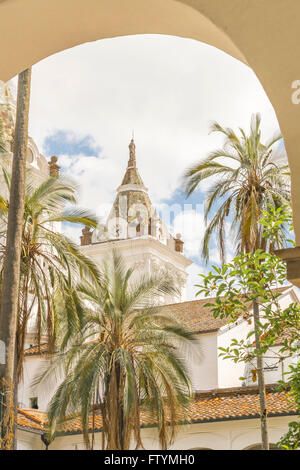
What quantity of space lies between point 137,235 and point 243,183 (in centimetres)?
3118

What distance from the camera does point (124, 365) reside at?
18156 mm

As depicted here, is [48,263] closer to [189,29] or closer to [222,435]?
[222,435]

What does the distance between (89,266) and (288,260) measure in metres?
13.6

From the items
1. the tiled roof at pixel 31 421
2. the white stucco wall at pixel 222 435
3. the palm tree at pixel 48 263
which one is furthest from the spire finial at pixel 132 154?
the palm tree at pixel 48 263

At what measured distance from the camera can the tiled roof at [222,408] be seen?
2241 centimetres

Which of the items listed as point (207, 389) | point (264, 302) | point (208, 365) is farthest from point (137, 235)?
point (264, 302)

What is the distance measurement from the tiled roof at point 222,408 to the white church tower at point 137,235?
21567 millimetres

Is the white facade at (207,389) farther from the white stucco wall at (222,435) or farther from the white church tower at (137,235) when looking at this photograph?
the white church tower at (137,235)

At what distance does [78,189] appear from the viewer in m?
17.1

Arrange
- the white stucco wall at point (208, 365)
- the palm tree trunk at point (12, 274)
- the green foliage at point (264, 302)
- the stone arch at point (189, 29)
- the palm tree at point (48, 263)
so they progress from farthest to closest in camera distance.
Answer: the white stucco wall at point (208, 365), the palm tree at point (48, 263), the palm tree trunk at point (12, 274), the green foliage at point (264, 302), the stone arch at point (189, 29)

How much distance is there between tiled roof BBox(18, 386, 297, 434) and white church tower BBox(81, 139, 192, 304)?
70.8ft
